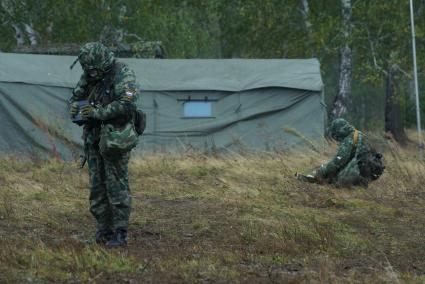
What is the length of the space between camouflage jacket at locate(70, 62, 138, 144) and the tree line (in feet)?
37.0

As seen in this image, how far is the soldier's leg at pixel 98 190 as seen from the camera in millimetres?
6219

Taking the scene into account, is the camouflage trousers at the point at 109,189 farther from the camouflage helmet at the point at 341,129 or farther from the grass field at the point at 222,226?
the camouflage helmet at the point at 341,129

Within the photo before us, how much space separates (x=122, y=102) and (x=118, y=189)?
0.65 m

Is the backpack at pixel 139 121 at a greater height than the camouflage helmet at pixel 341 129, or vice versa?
→ the backpack at pixel 139 121

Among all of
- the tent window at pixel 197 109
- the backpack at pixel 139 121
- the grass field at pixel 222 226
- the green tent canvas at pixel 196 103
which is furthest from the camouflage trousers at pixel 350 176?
the tent window at pixel 197 109

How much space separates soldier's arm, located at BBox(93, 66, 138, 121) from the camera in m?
5.98

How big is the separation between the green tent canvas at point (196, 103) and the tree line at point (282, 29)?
10.1 feet

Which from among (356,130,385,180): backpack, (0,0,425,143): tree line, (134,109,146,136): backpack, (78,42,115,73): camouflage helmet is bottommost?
(356,130,385,180): backpack

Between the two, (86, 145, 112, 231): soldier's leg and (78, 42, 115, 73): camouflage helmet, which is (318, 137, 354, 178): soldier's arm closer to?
(86, 145, 112, 231): soldier's leg

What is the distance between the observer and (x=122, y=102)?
5.99m

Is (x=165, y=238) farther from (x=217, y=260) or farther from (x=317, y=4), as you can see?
(x=317, y=4)

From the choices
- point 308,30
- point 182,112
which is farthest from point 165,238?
point 308,30

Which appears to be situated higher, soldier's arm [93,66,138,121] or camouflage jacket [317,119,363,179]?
soldier's arm [93,66,138,121]

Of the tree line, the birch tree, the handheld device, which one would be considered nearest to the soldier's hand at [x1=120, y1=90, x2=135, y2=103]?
the handheld device
